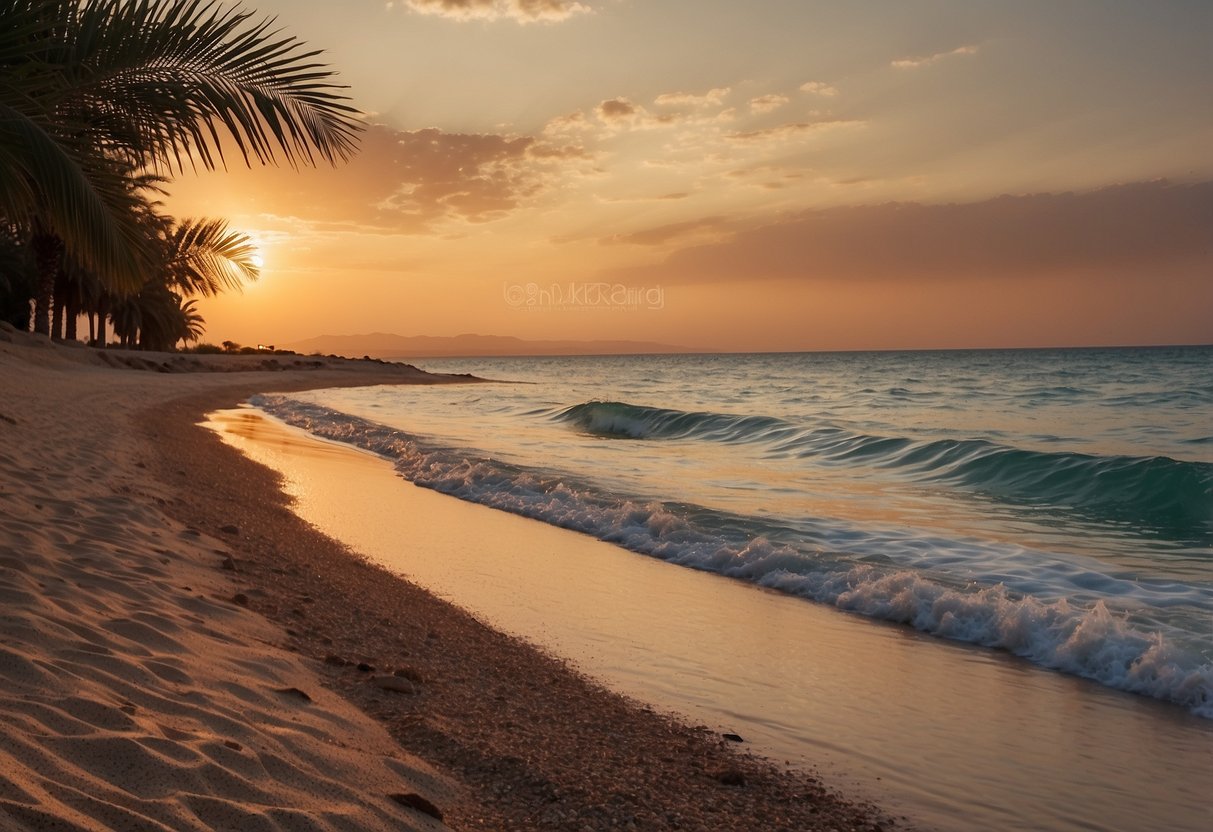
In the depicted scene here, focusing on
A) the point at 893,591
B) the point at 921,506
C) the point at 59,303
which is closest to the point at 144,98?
the point at 893,591

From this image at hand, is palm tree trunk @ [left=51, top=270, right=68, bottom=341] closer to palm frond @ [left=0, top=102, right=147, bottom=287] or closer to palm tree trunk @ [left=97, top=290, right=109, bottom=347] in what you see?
palm tree trunk @ [left=97, top=290, right=109, bottom=347]

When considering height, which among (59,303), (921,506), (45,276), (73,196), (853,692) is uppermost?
(45,276)

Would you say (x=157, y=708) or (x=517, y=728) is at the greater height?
(x=157, y=708)

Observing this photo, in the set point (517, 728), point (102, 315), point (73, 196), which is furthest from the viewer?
point (102, 315)

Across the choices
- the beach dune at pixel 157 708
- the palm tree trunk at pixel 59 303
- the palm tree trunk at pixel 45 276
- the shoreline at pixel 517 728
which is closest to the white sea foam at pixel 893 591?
the shoreline at pixel 517 728

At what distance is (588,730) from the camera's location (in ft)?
13.4

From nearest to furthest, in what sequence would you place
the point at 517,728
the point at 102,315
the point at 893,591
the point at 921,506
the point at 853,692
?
the point at 517,728, the point at 853,692, the point at 893,591, the point at 921,506, the point at 102,315

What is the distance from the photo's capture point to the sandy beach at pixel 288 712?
8.93ft

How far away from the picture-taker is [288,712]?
3600mm

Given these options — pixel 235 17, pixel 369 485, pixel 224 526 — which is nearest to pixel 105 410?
pixel 369 485

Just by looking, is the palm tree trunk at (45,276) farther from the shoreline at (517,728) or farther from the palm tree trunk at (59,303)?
the shoreline at (517,728)

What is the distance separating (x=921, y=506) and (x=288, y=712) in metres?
10.5

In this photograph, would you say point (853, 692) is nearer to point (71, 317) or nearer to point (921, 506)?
point (921, 506)

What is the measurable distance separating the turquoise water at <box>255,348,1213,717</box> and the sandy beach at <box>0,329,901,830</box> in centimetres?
327
